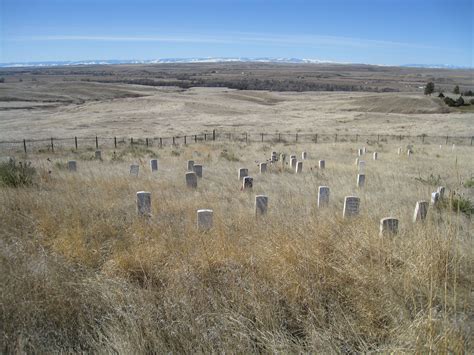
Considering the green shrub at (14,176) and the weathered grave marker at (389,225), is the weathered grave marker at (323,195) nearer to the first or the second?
the weathered grave marker at (389,225)

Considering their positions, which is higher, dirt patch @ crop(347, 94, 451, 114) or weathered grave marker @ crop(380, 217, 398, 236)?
weathered grave marker @ crop(380, 217, 398, 236)

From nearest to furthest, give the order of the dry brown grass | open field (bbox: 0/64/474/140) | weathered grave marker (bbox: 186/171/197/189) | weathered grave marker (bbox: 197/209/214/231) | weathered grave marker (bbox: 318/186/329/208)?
the dry brown grass
weathered grave marker (bbox: 197/209/214/231)
weathered grave marker (bbox: 318/186/329/208)
weathered grave marker (bbox: 186/171/197/189)
open field (bbox: 0/64/474/140)

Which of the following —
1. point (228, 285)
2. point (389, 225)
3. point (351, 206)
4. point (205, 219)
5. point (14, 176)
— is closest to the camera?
point (228, 285)

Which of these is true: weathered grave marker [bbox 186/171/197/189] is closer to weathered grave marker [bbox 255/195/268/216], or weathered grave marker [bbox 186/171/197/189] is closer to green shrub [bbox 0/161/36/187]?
green shrub [bbox 0/161/36/187]

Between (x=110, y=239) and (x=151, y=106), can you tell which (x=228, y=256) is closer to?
(x=110, y=239)

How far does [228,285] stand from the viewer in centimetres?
388

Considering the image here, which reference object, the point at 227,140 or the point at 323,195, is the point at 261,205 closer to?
the point at 323,195

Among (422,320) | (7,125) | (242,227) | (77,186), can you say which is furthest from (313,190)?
(7,125)

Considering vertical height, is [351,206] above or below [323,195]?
above

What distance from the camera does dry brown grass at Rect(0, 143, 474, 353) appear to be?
10.3 ft

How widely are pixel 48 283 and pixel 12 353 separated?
780 millimetres

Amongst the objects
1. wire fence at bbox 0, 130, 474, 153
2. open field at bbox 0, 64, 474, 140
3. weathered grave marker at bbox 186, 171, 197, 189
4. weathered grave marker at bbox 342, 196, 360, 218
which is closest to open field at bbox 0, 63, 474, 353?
weathered grave marker at bbox 342, 196, 360, 218

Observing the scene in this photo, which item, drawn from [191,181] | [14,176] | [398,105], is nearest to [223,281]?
[191,181]

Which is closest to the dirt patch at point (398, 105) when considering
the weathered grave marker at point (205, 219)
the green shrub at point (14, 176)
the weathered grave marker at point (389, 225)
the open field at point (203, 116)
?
the open field at point (203, 116)
